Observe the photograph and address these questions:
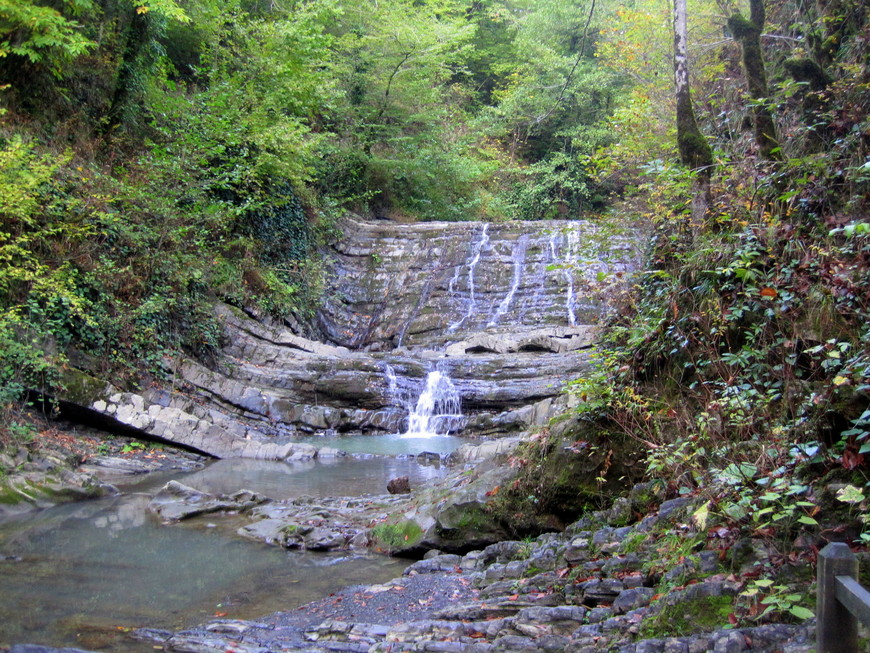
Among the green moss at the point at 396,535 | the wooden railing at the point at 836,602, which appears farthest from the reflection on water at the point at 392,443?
the wooden railing at the point at 836,602

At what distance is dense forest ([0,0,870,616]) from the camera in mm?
4418

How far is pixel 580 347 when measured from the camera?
1578 cm

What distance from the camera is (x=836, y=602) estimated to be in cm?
216

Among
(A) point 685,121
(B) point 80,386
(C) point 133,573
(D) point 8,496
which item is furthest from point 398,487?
(B) point 80,386

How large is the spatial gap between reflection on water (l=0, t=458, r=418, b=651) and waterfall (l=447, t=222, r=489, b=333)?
463 inches

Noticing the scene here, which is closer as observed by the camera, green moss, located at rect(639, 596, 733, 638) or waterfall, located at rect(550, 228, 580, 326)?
green moss, located at rect(639, 596, 733, 638)

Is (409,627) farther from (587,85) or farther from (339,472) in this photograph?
(587,85)

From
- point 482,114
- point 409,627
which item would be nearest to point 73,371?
point 409,627

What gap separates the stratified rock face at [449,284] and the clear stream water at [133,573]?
36.6 ft

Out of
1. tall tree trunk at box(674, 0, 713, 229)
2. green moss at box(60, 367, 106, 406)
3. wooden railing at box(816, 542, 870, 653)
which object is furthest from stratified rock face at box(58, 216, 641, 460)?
wooden railing at box(816, 542, 870, 653)

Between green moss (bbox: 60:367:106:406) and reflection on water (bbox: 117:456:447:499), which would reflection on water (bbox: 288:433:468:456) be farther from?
green moss (bbox: 60:367:106:406)

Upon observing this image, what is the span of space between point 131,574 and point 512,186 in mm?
25818

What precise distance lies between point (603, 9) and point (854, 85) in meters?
23.1

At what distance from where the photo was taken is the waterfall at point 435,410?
14266 mm
